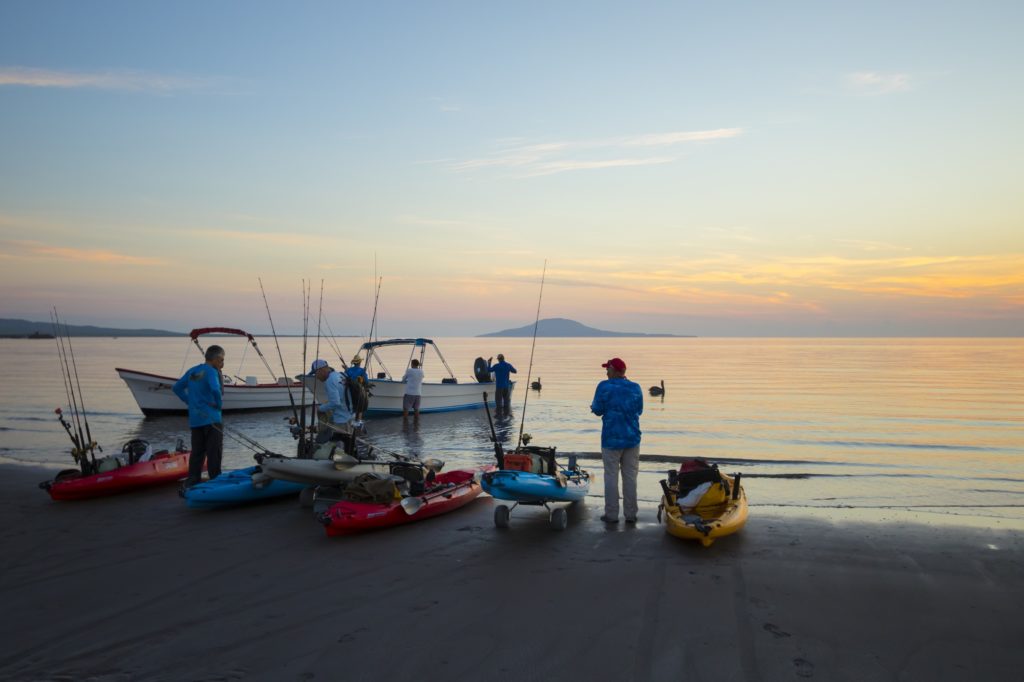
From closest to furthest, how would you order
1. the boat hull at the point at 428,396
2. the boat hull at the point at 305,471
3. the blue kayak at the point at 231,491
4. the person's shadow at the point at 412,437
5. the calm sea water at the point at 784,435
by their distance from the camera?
1. the boat hull at the point at 305,471
2. the blue kayak at the point at 231,491
3. the calm sea water at the point at 784,435
4. the person's shadow at the point at 412,437
5. the boat hull at the point at 428,396

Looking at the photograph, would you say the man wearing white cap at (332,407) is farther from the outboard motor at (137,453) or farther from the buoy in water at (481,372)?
the buoy in water at (481,372)

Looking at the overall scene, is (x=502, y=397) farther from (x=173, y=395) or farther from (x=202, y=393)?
(x=202, y=393)

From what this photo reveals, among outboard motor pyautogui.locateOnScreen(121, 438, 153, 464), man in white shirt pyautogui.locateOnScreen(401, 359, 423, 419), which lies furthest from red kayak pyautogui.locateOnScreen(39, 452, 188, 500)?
man in white shirt pyautogui.locateOnScreen(401, 359, 423, 419)

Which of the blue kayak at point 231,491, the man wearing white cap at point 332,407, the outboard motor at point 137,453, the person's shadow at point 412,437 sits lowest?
the person's shadow at point 412,437

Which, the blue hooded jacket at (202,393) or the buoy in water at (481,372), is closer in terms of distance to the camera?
the blue hooded jacket at (202,393)

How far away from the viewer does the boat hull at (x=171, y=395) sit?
24438 millimetres

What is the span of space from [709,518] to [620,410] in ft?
5.36

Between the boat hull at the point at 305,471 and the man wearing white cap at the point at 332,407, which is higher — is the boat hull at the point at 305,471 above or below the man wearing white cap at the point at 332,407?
below

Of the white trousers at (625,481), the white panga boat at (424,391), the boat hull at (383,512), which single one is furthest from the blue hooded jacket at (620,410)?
the white panga boat at (424,391)

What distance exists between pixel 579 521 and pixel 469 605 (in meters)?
3.37

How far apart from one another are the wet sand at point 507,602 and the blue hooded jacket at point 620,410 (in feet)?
3.57

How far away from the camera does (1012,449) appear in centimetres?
1689

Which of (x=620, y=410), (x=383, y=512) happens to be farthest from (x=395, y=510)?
(x=620, y=410)

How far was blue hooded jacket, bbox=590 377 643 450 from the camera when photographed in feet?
28.3
